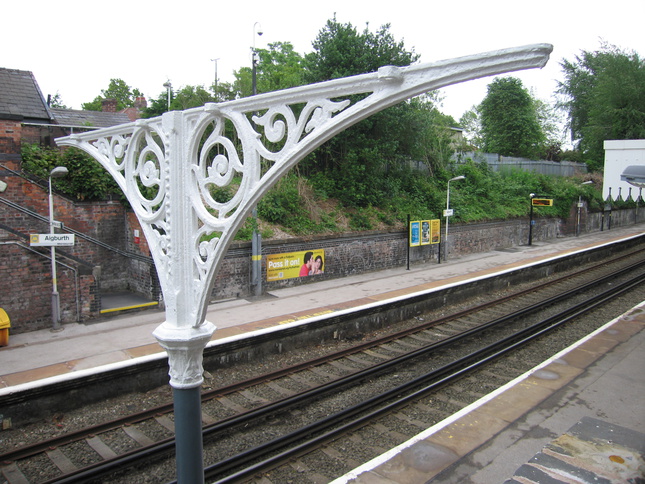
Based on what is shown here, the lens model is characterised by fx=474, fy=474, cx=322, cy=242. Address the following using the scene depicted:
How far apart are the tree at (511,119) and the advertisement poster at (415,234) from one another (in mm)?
26444

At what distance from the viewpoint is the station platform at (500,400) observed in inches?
217

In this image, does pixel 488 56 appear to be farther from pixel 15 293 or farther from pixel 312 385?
pixel 15 293

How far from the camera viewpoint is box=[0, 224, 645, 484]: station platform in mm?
5500

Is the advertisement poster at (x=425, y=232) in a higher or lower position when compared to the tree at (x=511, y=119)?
lower

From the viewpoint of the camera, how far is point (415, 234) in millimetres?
19250

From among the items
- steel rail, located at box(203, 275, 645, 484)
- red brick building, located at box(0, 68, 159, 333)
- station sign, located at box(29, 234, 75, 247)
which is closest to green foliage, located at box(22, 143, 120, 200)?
red brick building, located at box(0, 68, 159, 333)

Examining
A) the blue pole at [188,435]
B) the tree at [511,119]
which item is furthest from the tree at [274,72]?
the tree at [511,119]

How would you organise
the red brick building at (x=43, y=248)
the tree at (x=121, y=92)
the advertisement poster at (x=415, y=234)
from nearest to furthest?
the red brick building at (x=43, y=248) → the advertisement poster at (x=415, y=234) → the tree at (x=121, y=92)

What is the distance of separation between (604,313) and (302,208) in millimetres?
10263

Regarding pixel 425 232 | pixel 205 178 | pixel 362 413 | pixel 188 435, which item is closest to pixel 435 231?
pixel 425 232

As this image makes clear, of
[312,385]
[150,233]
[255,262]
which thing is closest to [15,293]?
[255,262]

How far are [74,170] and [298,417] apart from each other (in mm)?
10669

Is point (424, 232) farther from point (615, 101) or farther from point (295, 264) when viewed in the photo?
point (615, 101)

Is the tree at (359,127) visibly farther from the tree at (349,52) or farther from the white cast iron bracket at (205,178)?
the white cast iron bracket at (205,178)
